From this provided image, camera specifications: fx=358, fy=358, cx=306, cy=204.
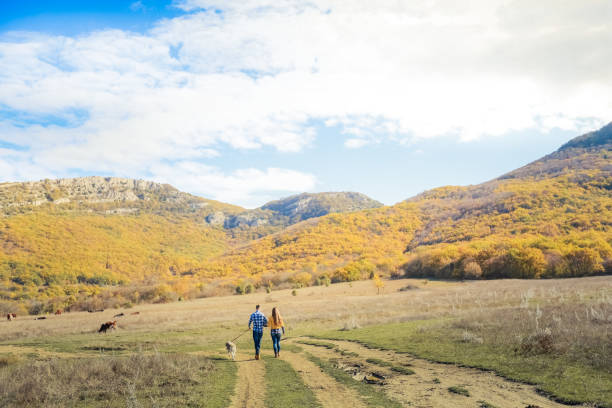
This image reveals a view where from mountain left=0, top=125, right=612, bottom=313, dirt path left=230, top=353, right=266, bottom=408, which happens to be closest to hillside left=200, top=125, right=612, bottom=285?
mountain left=0, top=125, right=612, bottom=313

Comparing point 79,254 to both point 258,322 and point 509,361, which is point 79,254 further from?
point 509,361

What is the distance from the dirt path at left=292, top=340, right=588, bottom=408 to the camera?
890 cm

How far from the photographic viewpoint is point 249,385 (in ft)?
36.7

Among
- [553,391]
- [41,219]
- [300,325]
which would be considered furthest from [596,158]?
[41,219]

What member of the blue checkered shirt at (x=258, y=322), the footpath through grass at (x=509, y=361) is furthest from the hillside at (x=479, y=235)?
the blue checkered shirt at (x=258, y=322)

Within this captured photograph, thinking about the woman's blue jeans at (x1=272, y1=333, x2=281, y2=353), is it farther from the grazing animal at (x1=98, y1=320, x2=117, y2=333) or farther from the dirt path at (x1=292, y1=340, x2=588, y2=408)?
the grazing animal at (x1=98, y1=320, x2=117, y2=333)

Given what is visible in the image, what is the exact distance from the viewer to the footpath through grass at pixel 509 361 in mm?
8906

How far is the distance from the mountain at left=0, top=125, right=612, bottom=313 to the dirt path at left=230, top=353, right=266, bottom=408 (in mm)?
57977

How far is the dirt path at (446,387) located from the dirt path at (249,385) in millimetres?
3426

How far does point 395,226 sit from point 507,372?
149917 mm

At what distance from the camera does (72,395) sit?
1005cm

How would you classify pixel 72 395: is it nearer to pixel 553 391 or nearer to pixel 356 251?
pixel 553 391

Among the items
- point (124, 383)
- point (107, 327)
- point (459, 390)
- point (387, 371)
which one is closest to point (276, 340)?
point (387, 371)

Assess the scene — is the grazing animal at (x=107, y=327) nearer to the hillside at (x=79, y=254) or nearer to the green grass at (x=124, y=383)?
the green grass at (x=124, y=383)
